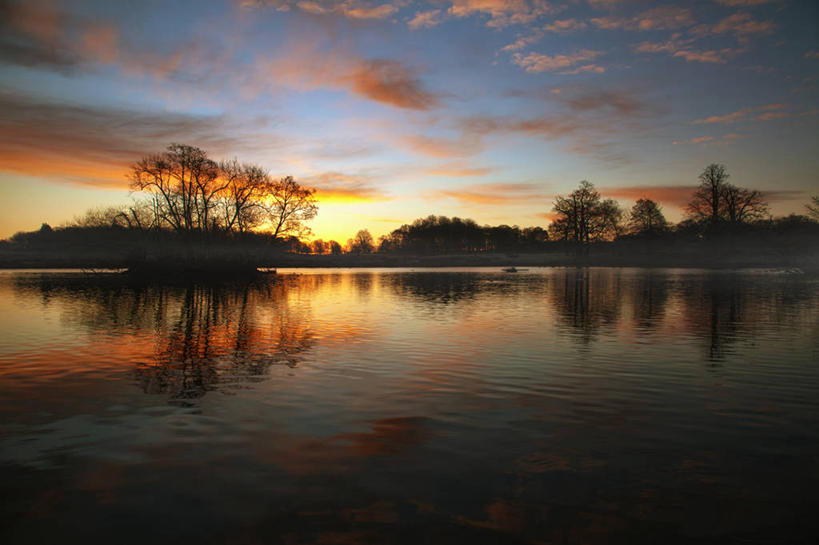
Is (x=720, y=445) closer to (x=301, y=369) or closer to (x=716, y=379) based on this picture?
(x=716, y=379)

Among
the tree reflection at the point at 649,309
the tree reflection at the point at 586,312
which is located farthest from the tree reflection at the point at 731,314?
the tree reflection at the point at 586,312

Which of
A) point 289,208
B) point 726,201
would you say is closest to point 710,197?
point 726,201

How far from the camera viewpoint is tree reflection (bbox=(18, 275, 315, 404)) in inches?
458

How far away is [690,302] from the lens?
28641mm

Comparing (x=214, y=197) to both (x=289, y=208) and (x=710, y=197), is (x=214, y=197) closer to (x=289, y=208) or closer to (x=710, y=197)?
(x=289, y=208)

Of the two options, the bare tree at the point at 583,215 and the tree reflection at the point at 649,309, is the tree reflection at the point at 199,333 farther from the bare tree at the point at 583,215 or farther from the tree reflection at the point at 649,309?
the bare tree at the point at 583,215

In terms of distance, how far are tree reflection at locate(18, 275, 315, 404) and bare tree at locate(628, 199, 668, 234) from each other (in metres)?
115

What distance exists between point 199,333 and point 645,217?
128351 mm

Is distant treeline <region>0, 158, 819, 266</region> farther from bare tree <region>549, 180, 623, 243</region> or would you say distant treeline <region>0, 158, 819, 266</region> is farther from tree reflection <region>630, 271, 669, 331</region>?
tree reflection <region>630, 271, 669, 331</region>

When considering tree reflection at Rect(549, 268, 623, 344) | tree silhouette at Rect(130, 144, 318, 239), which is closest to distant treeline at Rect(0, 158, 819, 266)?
tree silhouette at Rect(130, 144, 318, 239)

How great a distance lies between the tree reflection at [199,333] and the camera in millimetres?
11631

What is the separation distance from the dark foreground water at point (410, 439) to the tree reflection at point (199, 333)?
0.15 metres

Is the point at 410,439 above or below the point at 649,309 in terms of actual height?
below

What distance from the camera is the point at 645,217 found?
124 meters
